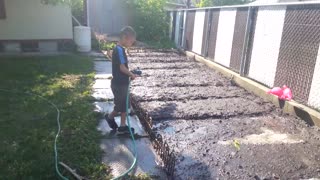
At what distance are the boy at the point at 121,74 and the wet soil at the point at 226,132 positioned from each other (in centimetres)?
74

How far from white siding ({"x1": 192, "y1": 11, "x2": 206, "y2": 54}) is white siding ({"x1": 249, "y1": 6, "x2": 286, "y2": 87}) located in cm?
437

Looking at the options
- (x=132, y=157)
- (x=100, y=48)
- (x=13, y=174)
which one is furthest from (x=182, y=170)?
(x=100, y=48)

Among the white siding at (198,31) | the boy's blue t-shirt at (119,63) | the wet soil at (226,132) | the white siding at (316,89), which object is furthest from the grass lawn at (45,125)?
the white siding at (198,31)

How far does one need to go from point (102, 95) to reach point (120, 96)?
2.27 metres

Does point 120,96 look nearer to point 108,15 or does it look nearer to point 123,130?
point 123,130

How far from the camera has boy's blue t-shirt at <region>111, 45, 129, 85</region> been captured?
4523 mm

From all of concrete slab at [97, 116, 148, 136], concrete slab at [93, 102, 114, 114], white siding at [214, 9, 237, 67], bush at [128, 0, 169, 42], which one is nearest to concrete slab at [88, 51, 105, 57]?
white siding at [214, 9, 237, 67]

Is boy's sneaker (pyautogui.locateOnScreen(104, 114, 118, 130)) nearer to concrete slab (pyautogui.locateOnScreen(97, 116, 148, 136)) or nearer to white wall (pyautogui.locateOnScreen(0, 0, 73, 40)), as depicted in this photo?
concrete slab (pyautogui.locateOnScreen(97, 116, 148, 136))

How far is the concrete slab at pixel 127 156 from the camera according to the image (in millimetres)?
3742

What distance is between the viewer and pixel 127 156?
410cm

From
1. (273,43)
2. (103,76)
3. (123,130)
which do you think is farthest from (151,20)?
(123,130)

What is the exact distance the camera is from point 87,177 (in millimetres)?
3502

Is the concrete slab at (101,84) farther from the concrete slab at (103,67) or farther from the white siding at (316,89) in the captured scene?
the white siding at (316,89)

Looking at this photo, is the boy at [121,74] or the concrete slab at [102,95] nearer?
the boy at [121,74]
